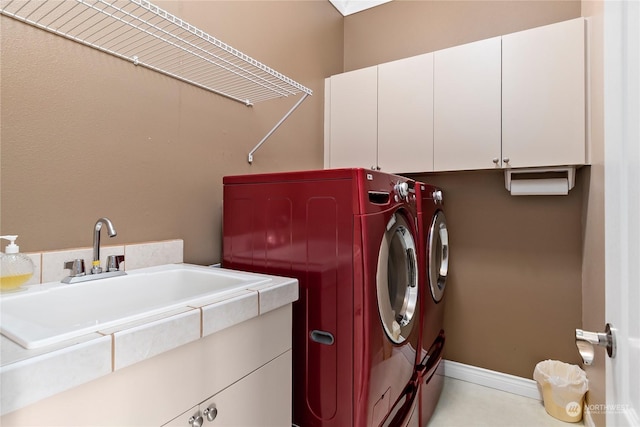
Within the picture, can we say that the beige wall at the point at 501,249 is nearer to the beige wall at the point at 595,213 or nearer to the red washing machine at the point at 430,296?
the beige wall at the point at 595,213

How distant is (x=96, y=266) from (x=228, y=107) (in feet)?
3.49

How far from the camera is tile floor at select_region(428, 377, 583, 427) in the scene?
200cm

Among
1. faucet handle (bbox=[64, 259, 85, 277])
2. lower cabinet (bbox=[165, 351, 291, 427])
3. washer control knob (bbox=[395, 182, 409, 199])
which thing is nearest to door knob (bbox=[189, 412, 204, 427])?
lower cabinet (bbox=[165, 351, 291, 427])

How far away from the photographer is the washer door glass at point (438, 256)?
194 cm

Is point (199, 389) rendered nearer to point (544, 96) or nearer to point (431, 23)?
point (544, 96)

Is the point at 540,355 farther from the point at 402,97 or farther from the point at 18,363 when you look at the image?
the point at 18,363

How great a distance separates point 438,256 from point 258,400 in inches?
62.9

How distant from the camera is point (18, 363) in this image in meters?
0.54

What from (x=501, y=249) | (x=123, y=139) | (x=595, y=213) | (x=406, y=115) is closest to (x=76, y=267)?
(x=123, y=139)

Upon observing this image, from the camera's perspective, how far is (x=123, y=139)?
135 cm

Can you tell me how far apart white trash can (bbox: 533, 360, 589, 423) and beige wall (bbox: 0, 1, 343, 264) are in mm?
2174

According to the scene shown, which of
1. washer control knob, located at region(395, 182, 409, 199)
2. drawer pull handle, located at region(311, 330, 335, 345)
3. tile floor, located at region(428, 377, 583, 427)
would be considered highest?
washer control knob, located at region(395, 182, 409, 199)

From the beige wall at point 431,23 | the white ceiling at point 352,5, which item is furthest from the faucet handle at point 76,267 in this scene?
the white ceiling at point 352,5

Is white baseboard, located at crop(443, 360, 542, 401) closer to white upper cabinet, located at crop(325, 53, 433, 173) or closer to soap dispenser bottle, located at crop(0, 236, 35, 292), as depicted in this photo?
white upper cabinet, located at crop(325, 53, 433, 173)
